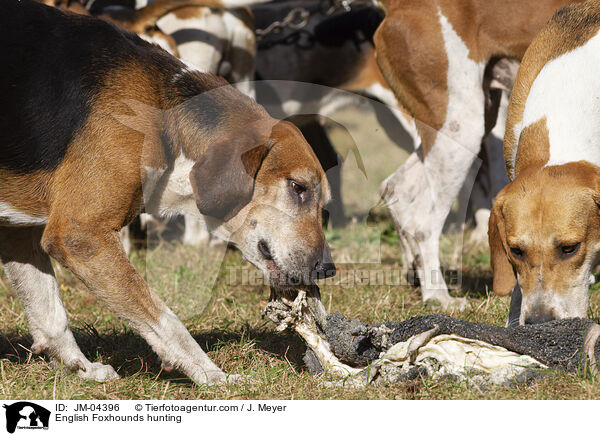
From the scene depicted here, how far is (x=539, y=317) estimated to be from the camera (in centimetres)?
320

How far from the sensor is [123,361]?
12.3 ft

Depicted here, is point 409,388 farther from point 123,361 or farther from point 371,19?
point 371,19

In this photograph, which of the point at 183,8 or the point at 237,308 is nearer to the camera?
the point at 237,308

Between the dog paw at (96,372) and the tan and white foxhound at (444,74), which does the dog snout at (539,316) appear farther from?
the dog paw at (96,372)

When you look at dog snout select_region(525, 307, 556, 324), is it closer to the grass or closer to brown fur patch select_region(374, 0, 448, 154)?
the grass

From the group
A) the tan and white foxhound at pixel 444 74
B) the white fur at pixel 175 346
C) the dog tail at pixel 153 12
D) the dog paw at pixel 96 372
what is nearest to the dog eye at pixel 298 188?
the white fur at pixel 175 346

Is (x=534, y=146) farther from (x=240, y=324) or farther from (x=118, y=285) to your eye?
(x=118, y=285)

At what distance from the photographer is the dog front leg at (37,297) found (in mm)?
3469

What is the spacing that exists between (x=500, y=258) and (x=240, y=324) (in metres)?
1.56

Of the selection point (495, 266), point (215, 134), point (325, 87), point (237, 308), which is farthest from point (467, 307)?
point (325, 87)

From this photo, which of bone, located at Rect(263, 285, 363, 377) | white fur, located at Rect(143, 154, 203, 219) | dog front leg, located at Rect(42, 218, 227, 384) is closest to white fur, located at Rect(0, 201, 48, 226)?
dog front leg, located at Rect(42, 218, 227, 384)

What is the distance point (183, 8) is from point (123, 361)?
3.04 m

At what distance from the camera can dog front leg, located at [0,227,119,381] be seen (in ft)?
11.4
